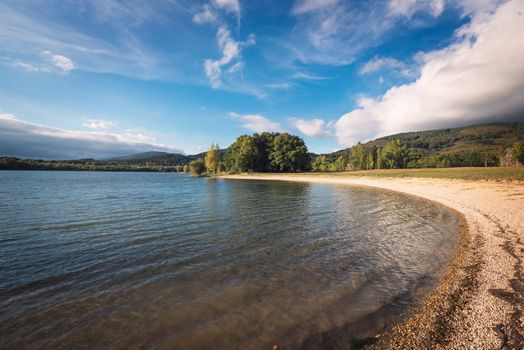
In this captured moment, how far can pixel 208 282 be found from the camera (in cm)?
867

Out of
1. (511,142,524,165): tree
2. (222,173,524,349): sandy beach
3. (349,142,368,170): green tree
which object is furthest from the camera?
(349,142,368,170): green tree

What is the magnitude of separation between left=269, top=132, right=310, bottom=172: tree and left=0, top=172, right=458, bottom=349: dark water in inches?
3789

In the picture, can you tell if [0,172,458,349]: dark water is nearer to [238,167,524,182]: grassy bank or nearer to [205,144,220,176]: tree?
[238,167,524,182]: grassy bank

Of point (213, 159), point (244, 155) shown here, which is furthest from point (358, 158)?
point (213, 159)

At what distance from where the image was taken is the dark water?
6.03m

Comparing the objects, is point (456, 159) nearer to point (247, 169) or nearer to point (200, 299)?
point (247, 169)

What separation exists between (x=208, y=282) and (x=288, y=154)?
10468cm

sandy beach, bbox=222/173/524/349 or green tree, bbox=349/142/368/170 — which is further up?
green tree, bbox=349/142/368/170

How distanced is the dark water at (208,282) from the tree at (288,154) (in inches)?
3789

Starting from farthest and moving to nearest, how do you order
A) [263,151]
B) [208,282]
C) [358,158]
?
[358,158] < [263,151] < [208,282]

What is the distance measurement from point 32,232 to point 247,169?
105215 millimetres

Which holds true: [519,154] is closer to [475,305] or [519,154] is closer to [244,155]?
[244,155]

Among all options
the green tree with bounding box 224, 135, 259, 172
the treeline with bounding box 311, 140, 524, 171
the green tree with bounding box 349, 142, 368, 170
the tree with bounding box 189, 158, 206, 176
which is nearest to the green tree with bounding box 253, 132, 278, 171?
the green tree with bounding box 224, 135, 259, 172

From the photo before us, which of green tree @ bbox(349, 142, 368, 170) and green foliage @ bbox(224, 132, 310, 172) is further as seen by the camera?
green tree @ bbox(349, 142, 368, 170)
